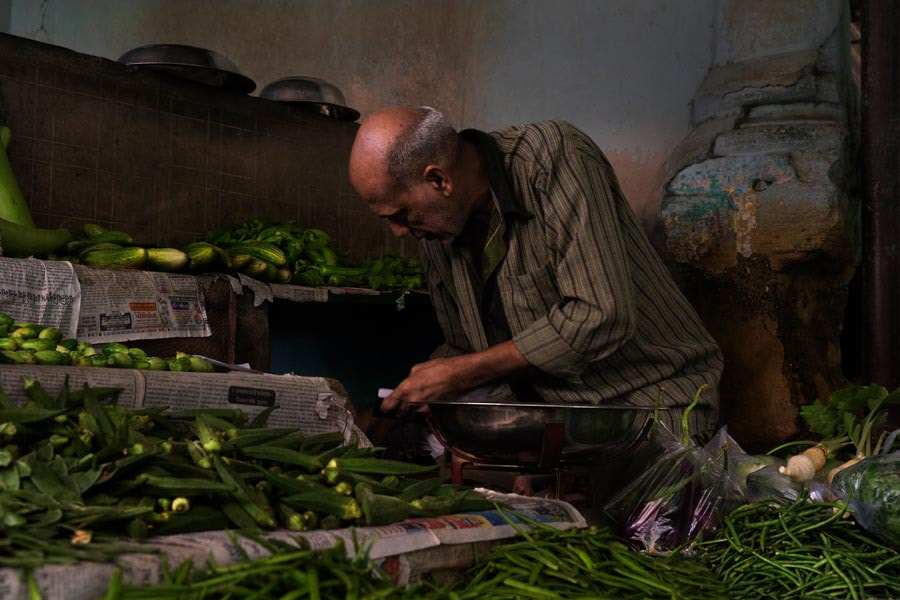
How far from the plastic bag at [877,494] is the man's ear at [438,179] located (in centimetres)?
154

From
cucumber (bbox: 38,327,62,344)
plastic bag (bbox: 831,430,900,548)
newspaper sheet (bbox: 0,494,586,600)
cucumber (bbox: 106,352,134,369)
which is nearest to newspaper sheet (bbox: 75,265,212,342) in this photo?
cucumber (bbox: 38,327,62,344)

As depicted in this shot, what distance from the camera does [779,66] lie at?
4492 mm

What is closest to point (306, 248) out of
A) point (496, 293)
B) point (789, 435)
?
point (496, 293)

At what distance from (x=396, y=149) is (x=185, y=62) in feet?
7.58

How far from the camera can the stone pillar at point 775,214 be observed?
438cm

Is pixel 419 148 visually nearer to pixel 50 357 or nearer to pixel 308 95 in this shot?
pixel 50 357

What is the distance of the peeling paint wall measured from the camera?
5211 millimetres

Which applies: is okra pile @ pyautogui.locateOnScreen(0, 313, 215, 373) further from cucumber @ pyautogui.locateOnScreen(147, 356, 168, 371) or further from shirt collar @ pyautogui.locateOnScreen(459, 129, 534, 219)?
shirt collar @ pyautogui.locateOnScreen(459, 129, 534, 219)

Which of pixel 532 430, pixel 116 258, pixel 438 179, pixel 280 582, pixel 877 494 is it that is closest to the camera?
pixel 280 582

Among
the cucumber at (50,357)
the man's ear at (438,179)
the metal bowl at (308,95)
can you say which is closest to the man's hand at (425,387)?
the man's ear at (438,179)

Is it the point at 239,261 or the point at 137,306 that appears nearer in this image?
the point at 137,306

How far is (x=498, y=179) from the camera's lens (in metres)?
3.33

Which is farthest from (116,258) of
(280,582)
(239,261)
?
(280,582)

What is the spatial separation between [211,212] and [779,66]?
3.02 metres
